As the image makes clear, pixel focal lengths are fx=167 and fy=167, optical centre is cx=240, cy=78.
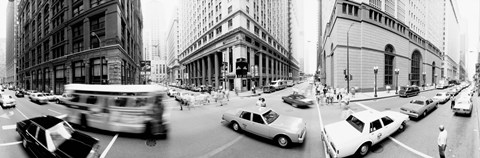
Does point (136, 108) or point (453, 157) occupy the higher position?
point (136, 108)

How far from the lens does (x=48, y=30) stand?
15609 millimetres

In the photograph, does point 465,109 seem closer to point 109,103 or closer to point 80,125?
point 109,103

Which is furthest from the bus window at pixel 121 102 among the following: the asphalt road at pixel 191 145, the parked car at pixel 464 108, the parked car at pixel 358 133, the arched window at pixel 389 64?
the arched window at pixel 389 64

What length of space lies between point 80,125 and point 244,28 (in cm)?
A: 3368

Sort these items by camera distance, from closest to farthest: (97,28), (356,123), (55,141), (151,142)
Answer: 1. (55,141)
2. (151,142)
3. (356,123)
4. (97,28)

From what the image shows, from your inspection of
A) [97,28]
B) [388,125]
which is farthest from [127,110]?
[97,28]

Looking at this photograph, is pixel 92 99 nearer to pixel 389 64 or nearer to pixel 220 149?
pixel 220 149

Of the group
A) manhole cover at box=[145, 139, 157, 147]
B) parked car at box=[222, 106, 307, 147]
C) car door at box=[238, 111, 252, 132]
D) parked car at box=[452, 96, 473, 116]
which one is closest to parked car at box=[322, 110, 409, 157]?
parked car at box=[222, 106, 307, 147]

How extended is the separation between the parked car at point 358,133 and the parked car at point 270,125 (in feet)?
3.56

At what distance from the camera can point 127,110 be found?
695cm

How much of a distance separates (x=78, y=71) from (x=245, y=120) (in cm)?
1451

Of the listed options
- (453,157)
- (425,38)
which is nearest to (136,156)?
(453,157)

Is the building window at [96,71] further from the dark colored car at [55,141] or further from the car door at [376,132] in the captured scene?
the car door at [376,132]

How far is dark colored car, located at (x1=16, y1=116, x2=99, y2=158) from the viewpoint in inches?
188
